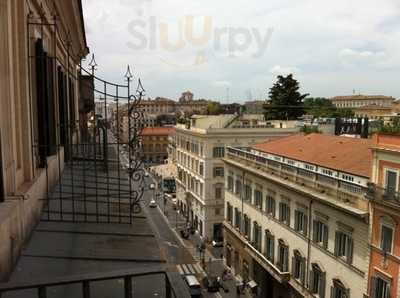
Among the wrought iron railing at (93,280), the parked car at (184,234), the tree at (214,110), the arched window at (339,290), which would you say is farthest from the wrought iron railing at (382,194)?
the tree at (214,110)

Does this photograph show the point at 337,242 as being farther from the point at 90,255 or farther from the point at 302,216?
the point at 90,255

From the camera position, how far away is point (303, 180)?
21062 mm

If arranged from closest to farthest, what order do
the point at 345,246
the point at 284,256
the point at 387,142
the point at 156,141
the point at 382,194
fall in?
the point at 382,194
the point at 387,142
the point at 345,246
the point at 284,256
the point at 156,141

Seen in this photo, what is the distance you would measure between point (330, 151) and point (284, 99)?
35.6 metres

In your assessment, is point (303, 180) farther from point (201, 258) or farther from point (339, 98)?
point (339, 98)

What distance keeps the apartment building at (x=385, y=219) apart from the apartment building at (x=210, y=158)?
22444 millimetres

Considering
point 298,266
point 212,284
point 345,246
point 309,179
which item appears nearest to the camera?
point 345,246

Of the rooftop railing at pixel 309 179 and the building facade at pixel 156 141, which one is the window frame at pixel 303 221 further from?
the building facade at pixel 156 141

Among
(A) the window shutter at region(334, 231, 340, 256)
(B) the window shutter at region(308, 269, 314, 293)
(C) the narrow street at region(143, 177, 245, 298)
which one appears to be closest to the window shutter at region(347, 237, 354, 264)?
(A) the window shutter at region(334, 231, 340, 256)

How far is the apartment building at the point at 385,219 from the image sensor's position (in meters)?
15.2

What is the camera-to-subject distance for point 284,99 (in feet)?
191

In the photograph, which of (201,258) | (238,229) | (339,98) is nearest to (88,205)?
(238,229)

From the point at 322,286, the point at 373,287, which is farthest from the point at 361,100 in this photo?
the point at 373,287

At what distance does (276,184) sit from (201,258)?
50.4 ft
